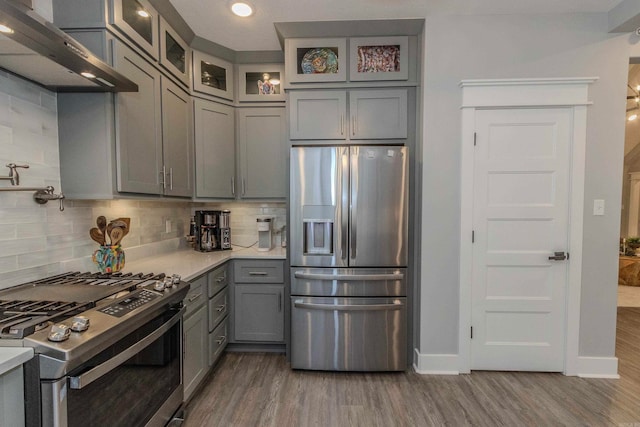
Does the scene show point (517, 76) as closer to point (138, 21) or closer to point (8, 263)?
point (138, 21)

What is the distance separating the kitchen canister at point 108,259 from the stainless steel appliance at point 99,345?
95mm

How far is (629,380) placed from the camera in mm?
2285

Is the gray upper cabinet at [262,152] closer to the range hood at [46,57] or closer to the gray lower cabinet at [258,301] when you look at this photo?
the gray lower cabinet at [258,301]

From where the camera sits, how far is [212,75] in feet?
8.98

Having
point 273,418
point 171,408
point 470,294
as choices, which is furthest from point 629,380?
point 171,408

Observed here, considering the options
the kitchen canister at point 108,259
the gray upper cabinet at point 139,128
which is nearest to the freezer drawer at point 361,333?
the kitchen canister at point 108,259

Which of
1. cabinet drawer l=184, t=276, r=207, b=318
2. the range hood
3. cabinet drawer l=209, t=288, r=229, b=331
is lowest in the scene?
cabinet drawer l=209, t=288, r=229, b=331

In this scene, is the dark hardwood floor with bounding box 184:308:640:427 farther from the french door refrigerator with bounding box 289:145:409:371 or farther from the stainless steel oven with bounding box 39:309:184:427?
the stainless steel oven with bounding box 39:309:184:427

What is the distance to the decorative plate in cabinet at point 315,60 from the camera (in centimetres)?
243

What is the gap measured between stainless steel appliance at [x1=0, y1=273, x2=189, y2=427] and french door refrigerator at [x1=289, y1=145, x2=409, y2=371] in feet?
3.14

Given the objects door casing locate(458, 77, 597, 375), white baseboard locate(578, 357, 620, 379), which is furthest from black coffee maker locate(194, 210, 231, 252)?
white baseboard locate(578, 357, 620, 379)

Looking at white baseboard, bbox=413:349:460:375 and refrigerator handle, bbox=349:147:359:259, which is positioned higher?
refrigerator handle, bbox=349:147:359:259

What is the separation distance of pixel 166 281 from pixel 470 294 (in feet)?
7.04

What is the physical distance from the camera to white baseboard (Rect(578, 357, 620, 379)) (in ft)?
7.61
